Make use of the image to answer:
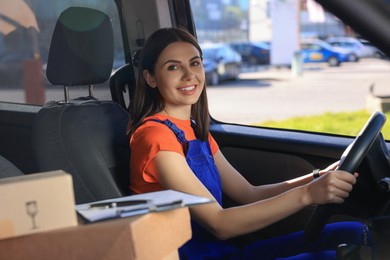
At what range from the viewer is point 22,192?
123cm

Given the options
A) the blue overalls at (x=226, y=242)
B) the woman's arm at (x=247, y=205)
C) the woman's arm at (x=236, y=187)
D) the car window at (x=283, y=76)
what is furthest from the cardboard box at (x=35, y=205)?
the car window at (x=283, y=76)

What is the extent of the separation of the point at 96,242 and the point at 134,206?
120mm

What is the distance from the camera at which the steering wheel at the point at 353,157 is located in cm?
174

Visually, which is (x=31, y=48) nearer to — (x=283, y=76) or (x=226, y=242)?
(x=226, y=242)

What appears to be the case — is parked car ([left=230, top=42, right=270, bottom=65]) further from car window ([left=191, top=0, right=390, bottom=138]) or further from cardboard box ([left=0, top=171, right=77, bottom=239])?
cardboard box ([left=0, top=171, right=77, bottom=239])

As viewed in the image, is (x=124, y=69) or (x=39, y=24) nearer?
(x=124, y=69)

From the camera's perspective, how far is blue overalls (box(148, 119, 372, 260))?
200 centimetres

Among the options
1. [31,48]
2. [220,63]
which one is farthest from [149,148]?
[220,63]

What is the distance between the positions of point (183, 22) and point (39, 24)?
76 cm

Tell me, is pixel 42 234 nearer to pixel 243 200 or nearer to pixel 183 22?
pixel 243 200

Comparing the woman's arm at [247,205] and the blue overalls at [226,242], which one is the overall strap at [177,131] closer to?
the blue overalls at [226,242]

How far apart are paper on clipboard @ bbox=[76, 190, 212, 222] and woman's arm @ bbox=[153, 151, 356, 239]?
0.42 m

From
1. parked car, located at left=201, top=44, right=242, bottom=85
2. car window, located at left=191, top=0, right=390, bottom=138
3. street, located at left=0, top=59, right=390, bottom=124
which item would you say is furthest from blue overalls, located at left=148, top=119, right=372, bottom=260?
parked car, located at left=201, top=44, right=242, bottom=85

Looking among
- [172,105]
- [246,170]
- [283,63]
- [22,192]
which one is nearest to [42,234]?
[22,192]
